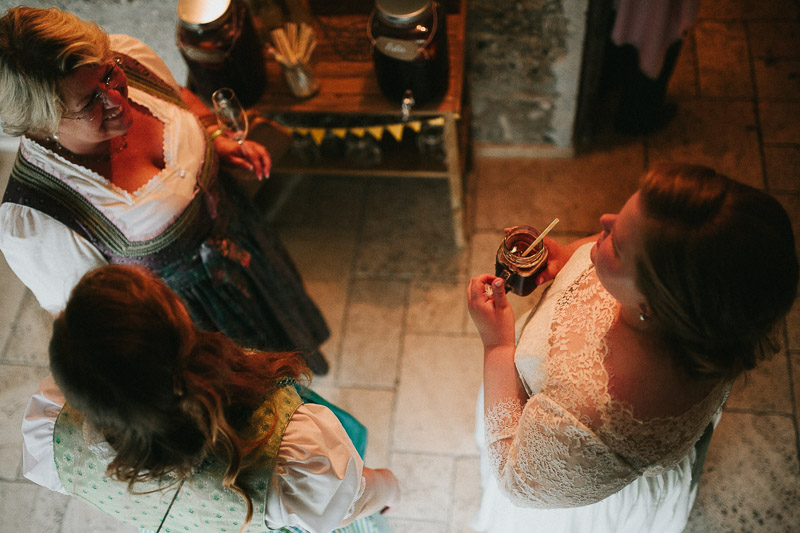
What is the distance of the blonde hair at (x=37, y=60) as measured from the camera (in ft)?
3.88

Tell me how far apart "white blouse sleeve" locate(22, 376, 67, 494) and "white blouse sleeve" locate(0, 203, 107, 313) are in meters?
0.30

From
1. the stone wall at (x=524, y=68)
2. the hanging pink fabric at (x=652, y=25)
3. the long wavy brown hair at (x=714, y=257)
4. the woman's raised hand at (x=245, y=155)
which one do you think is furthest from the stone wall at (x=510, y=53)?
the long wavy brown hair at (x=714, y=257)

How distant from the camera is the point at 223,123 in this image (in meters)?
1.68

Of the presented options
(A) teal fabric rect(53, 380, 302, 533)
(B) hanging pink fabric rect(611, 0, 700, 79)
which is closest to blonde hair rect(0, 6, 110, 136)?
(A) teal fabric rect(53, 380, 302, 533)

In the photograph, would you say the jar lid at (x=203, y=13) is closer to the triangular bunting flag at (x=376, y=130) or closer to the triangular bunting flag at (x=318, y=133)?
the triangular bunting flag at (x=318, y=133)

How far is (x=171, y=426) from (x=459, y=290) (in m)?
1.64

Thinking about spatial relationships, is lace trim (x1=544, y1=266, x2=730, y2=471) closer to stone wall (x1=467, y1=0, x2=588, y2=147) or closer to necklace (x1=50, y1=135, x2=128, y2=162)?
A: necklace (x1=50, y1=135, x2=128, y2=162)

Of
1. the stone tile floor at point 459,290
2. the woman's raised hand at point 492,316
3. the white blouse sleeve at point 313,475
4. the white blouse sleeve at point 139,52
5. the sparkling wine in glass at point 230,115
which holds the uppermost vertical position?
the white blouse sleeve at point 139,52

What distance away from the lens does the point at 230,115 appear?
1635 mm

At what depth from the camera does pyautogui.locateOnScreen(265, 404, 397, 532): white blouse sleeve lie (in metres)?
1.12

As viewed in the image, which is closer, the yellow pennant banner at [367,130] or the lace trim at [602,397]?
the lace trim at [602,397]

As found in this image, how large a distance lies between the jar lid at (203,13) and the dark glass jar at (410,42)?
0.44 metres

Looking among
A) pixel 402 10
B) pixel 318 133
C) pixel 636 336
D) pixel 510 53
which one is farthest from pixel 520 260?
pixel 510 53

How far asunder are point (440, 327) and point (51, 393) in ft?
4.99
